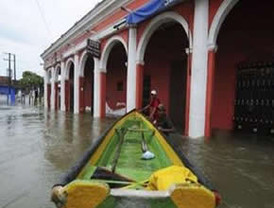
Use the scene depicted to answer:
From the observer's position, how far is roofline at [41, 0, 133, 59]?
15.8 m

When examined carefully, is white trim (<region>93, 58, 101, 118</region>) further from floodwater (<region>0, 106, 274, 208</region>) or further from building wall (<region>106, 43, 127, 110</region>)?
floodwater (<region>0, 106, 274, 208</region>)

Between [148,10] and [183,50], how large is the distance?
3877 millimetres

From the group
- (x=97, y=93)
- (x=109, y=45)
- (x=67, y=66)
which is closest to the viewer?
(x=109, y=45)

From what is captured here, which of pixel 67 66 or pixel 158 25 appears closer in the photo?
pixel 158 25

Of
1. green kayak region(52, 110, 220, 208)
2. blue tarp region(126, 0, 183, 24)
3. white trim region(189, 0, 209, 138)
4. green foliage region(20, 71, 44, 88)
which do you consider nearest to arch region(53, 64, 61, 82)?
blue tarp region(126, 0, 183, 24)

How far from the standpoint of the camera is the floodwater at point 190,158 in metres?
4.54

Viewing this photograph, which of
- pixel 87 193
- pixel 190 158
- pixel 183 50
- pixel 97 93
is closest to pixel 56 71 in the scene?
pixel 97 93

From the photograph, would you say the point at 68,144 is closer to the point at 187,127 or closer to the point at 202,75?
the point at 187,127

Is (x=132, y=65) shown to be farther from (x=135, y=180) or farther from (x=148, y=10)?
(x=135, y=180)

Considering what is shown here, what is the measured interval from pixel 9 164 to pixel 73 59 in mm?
17540

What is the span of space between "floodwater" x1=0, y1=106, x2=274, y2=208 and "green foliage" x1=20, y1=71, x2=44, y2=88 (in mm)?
54160

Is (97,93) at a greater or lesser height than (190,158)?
greater

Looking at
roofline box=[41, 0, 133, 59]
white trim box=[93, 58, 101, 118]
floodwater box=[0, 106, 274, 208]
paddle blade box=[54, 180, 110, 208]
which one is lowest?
floodwater box=[0, 106, 274, 208]

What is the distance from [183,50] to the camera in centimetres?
1507
